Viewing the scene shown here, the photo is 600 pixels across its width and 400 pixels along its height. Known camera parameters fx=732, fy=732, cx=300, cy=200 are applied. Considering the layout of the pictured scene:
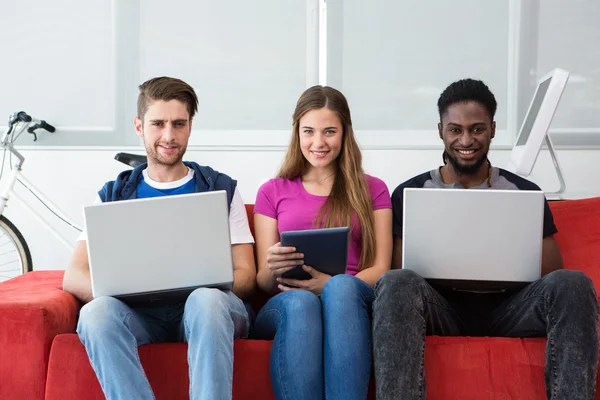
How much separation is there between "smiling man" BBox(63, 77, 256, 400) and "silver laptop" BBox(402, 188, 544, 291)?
0.48 metres

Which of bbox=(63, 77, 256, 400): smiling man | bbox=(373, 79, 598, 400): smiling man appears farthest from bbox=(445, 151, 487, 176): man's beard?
bbox=(63, 77, 256, 400): smiling man

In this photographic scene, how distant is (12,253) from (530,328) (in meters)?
2.63

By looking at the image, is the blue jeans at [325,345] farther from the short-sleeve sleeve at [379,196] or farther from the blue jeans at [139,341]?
the short-sleeve sleeve at [379,196]

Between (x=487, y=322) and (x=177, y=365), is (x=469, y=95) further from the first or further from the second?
(x=177, y=365)

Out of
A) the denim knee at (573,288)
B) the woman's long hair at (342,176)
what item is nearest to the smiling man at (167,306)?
the woman's long hair at (342,176)

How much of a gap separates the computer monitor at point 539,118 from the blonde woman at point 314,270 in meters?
0.77

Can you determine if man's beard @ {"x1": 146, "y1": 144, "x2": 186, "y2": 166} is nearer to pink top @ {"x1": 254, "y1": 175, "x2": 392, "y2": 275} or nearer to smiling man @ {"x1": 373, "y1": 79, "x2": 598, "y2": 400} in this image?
pink top @ {"x1": 254, "y1": 175, "x2": 392, "y2": 275}

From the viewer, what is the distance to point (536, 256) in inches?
68.9

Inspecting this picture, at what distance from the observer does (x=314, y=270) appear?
189 centimetres

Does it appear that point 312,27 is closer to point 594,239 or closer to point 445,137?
point 445,137

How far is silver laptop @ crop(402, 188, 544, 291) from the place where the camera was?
1.73 m

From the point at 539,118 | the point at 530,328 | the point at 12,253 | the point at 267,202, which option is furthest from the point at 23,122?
the point at 530,328

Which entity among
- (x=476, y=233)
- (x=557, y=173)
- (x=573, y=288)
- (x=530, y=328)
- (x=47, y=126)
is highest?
(x=47, y=126)

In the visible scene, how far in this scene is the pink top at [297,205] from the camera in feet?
6.84
